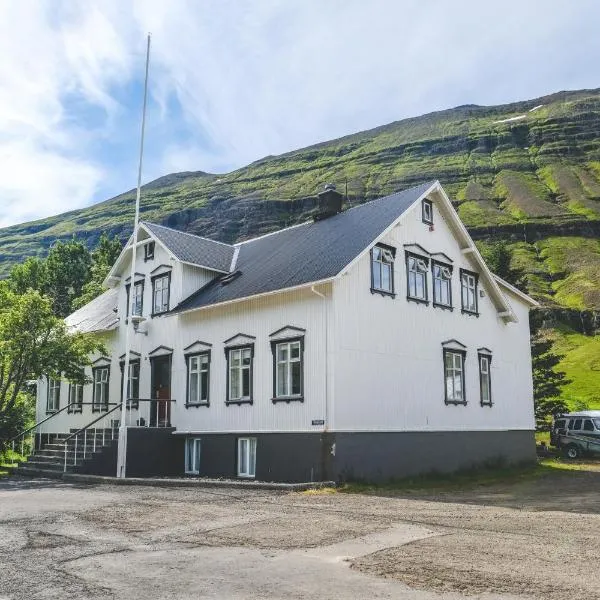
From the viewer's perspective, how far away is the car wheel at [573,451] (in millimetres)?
32438

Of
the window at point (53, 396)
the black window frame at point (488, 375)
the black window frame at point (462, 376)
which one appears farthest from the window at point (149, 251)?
the black window frame at point (488, 375)

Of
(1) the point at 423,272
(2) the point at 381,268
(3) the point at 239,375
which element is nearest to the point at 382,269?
(2) the point at 381,268

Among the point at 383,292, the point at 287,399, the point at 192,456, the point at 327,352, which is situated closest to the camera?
the point at 327,352

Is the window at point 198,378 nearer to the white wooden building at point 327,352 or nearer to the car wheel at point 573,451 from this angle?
the white wooden building at point 327,352

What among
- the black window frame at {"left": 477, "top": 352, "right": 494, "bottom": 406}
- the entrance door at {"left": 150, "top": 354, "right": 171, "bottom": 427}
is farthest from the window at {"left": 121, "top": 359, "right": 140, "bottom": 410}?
the black window frame at {"left": 477, "top": 352, "right": 494, "bottom": 406}

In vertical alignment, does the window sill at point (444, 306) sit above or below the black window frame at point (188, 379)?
above

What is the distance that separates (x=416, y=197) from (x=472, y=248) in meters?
3.78

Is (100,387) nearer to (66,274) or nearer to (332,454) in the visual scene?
(332,454)

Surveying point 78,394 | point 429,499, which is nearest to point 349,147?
point 78,394

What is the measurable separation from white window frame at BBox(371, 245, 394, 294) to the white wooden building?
63 millimetres

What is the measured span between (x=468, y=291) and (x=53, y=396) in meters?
20.2

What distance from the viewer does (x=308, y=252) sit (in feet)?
76.4

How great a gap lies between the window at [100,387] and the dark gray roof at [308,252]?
21.7 ft

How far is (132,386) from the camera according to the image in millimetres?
28094
